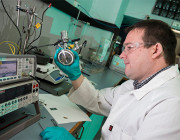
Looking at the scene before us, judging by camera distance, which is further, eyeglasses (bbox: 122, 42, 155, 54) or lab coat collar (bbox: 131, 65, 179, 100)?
eyeglasses (bbox: 122, 42, 155, 54)

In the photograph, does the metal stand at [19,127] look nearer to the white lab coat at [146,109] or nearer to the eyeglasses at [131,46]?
the white lab coat at [146,109]

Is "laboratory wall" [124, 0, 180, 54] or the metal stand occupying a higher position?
"laboratory wall" [124, 0, 180, 54]

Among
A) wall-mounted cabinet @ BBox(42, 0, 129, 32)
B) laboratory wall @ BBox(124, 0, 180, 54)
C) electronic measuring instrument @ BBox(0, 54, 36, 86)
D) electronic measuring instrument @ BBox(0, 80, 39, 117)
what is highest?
laboratory wall @ BBox(124, 0, 180, 54)

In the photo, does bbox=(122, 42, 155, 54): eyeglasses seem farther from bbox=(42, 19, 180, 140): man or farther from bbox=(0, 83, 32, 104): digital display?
bbox=(0, 83, 32, 104): digital display

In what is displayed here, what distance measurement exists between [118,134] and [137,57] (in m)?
0.54

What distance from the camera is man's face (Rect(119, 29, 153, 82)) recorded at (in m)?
0.97

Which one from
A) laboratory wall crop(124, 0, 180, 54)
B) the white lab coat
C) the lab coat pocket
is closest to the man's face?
the white lab coat

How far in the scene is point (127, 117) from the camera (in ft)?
2.98

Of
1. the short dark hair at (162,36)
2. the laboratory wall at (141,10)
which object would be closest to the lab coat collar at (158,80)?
the short dark hair at (162,36)

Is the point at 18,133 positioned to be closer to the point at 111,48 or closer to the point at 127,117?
the point at 127,117

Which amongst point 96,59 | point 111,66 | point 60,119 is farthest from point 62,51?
point 111,66

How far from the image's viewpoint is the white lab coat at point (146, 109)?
67 cm

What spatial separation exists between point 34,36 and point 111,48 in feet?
9.41

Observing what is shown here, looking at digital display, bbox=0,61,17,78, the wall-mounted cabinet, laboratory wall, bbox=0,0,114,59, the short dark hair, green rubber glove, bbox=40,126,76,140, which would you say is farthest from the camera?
the wall-mounted cabinet
